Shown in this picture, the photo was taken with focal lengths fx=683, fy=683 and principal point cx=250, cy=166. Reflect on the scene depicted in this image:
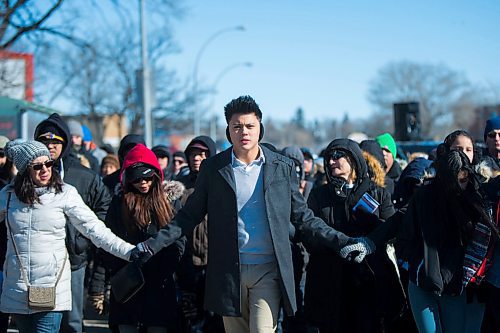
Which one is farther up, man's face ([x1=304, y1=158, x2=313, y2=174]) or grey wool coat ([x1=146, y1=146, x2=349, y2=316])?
man's face ([x1=304, y1=158, x2=313, y2=174])

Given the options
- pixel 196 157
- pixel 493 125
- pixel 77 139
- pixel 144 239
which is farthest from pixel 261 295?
pixel 77 139

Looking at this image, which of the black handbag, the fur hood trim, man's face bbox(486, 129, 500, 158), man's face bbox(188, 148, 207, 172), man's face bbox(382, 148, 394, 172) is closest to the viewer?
the black handbag

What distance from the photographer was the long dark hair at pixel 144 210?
532cm

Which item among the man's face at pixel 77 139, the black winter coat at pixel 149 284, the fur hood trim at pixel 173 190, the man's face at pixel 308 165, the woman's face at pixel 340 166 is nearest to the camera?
the black winter coat at pixel 149 284

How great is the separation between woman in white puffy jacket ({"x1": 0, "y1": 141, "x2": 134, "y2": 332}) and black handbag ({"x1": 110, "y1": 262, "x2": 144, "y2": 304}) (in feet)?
0.31

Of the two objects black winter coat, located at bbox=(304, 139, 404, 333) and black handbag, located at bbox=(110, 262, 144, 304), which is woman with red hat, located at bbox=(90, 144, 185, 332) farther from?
black winter coat, located at bbox=(304, 139, 404, 333)

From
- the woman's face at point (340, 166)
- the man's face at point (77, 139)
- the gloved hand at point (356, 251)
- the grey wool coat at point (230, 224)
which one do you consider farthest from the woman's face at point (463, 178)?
the man's face at point (77, 139)

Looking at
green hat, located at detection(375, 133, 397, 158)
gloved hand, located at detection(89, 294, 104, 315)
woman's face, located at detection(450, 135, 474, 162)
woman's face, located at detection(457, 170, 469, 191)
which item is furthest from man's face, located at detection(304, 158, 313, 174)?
woman's face, located at detection(457, 170, 469, 191)

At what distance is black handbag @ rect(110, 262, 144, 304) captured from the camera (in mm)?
4844

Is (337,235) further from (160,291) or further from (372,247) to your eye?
(160,291)

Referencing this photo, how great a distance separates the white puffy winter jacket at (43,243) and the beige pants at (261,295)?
2.92 feet

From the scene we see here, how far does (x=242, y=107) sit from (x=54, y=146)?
2041 millimetres

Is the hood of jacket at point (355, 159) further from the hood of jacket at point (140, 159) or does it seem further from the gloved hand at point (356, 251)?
the hood of jacket at point (140, 159)

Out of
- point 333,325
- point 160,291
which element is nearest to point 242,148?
point 160,291
